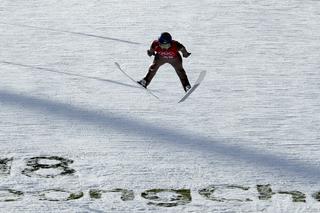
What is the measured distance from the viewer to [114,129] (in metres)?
13.7

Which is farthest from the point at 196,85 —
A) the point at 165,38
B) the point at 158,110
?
the point at 165,38

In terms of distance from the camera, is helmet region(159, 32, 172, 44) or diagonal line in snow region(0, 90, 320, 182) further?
helmet region(159, 32, 172, 44)

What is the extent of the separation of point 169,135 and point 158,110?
3.50ft

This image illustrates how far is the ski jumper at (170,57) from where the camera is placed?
14.2m

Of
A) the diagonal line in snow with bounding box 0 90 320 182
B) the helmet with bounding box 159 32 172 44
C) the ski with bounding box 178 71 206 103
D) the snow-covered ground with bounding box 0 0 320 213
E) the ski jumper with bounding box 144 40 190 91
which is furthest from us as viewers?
the ski with bounding box 178 71 206 103

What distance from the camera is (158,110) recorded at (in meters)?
14.5

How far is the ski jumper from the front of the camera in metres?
14.2

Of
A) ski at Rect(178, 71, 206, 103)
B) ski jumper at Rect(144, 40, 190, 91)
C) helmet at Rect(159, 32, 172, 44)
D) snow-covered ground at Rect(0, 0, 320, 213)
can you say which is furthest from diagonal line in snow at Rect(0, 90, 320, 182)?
ski at Rect(178, 71, 206, 103)

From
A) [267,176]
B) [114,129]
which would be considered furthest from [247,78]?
[267,176]

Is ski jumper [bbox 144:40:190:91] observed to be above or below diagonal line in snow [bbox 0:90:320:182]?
above

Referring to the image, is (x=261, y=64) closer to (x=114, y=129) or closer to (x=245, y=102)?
(x=245, y=102)

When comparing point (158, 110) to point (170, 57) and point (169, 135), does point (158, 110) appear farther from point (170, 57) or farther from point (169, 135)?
point (169, 135)

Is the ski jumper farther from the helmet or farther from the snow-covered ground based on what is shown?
the snow-covered ground

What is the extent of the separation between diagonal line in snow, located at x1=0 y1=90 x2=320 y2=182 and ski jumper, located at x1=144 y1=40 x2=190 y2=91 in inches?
38.6
